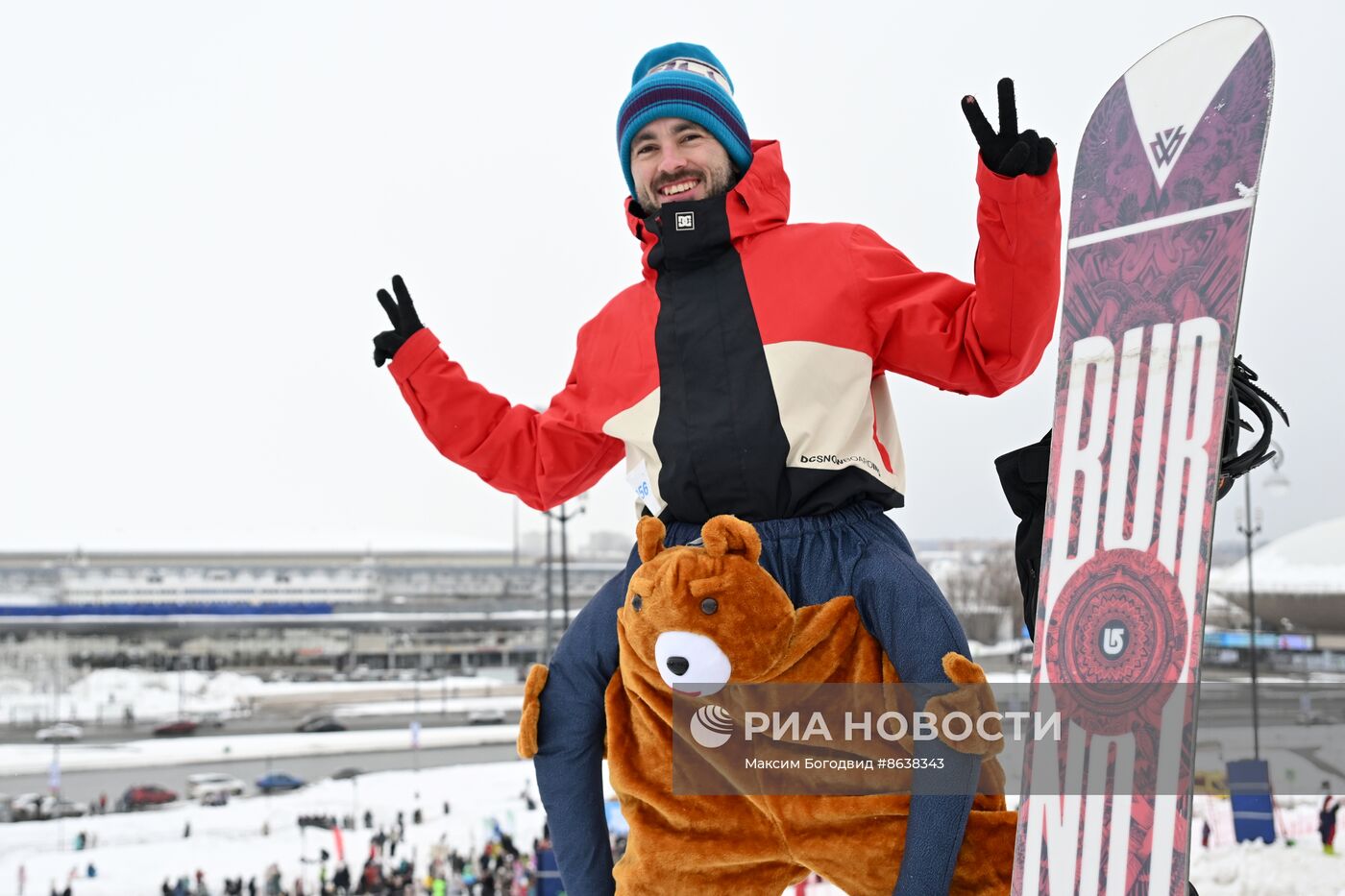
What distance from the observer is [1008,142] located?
56.4 inches

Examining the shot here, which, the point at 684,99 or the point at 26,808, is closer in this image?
the point at 684,99

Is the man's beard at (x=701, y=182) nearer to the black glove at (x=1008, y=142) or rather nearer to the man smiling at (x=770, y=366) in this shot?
the man smiling at (x=770, y=366)

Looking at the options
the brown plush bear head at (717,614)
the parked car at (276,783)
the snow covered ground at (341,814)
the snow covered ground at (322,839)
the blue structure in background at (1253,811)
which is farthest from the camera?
the parked car at (276,783)

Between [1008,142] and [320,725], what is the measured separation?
60.6 feet

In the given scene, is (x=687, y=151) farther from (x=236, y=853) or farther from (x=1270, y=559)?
(x=1270, y=559)

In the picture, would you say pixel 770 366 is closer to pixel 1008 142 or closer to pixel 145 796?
pixel 1008 142

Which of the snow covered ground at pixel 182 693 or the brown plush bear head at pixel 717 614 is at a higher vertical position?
the brown plush bear head at pixel 717 614

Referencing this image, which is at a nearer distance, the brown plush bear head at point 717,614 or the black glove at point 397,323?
the brown plush bear head at point 717,614

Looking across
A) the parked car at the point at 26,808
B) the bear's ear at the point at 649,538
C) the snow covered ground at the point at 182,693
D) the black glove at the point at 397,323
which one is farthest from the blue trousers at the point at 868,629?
the snow covered ground at the point at 182,693

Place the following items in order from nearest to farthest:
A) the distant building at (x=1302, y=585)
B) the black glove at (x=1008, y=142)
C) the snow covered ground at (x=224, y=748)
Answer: the black glove at (x=1008, y=142) < the snow covered ground at (x=224, y=748) < the distant building at (x=1302, y=585)

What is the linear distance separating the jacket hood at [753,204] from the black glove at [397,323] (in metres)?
0.51

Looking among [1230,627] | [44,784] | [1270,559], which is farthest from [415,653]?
[1270,559]

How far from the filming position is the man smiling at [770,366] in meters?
1.54
